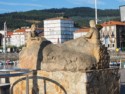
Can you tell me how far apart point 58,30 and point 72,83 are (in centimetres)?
13508

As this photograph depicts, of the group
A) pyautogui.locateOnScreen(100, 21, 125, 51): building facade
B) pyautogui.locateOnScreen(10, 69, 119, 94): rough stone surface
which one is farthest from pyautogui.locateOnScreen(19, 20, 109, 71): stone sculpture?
pyautogui.locateOnScreen(100, 21, 125, 51): building facade

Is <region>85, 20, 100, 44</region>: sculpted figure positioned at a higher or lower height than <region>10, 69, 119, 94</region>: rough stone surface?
higher

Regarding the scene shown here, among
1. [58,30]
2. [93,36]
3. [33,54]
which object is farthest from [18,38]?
[93,36]

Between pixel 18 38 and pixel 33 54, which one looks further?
pixel 18 38

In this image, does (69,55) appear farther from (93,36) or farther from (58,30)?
(58,30)

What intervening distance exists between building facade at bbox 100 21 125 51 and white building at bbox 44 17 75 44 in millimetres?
22356

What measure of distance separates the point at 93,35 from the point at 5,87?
4252 millimetres

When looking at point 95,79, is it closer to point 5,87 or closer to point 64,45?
point 64,45

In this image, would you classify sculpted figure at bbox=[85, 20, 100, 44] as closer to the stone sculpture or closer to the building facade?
the stone sculpture

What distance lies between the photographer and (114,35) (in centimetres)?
12162

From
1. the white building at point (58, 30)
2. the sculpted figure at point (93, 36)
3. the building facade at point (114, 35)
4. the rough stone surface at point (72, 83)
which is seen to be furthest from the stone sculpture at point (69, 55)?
the white building at point (58, 30)

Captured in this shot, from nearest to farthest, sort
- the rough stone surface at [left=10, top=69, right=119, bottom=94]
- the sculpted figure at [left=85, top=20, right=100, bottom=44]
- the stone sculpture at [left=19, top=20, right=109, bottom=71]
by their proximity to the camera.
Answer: the rough stone surface at [left=10, top=69, right=119, bottom=94] < the stone sculpture at [left=19, top=20, right=109, bottom=71] < the sculpted figure at [left=85, top=20, right=100, bottom=44]

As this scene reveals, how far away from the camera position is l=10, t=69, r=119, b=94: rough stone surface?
10.6 m

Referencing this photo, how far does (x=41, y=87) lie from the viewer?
36.1 feet
